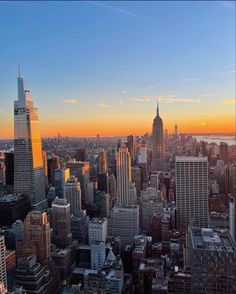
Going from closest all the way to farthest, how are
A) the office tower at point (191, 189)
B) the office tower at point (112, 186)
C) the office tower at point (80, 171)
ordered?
the office tower at point (191, 189)
the office tower at point (112, 186)
the office tower at point (80, 171)

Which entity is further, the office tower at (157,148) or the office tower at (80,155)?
the office tower at (157,148)

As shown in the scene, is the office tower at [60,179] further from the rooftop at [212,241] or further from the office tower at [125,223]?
the rooftop at [212,241]

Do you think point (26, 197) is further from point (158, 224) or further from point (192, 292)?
point (192, 292)

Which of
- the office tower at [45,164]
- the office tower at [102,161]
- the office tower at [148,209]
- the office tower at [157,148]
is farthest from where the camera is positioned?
the office tower at [157,148]

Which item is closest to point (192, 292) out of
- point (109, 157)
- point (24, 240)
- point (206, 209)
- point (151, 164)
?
point (24, 240)

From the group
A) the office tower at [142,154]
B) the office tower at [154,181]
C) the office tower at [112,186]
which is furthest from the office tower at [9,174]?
the office tower at [142,154]

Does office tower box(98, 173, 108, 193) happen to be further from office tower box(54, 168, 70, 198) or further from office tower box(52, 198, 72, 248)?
office tower box(52, 198, 72, 248)

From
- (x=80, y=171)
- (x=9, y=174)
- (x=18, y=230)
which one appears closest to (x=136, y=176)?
(x=80, y=171)
